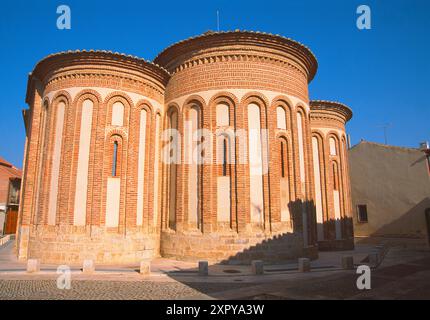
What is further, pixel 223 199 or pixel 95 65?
pixel 95 65

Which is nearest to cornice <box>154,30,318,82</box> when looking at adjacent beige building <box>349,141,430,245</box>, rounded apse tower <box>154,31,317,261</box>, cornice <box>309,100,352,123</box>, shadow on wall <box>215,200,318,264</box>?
rounded apse tower <box>154,31,317,261</box>

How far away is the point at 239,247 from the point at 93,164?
7.08m

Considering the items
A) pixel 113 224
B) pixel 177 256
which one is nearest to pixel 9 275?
pixel 113 224

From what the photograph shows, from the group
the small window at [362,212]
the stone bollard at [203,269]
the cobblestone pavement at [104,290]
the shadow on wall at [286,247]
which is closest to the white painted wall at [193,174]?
the shadow on wall at [286,247]

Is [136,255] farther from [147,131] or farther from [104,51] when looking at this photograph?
[104,51]

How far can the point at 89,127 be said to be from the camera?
13789 mm

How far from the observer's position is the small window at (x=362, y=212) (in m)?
24.9

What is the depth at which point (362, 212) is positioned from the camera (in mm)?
25078

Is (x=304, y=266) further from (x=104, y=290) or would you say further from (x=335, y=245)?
(x=335, y=245)

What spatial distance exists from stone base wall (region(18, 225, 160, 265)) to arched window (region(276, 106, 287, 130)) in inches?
321

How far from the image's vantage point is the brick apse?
1309 centimetres

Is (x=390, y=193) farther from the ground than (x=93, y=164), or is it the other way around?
(x=93, y=164)

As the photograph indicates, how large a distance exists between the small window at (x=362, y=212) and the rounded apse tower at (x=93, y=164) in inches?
694

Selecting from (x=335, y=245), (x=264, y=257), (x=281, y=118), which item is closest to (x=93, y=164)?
(x=264, y=257)
